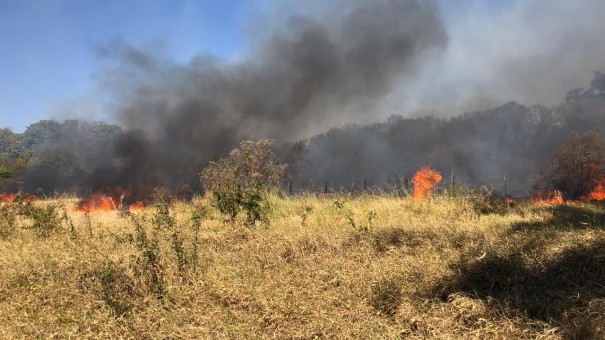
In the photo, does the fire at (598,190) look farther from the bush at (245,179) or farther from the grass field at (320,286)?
the bush at (245,179)

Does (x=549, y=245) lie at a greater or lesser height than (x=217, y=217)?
lesser

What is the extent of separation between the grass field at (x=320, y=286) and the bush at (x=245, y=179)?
1.46 m

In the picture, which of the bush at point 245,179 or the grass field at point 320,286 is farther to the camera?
the bush at point 245,179

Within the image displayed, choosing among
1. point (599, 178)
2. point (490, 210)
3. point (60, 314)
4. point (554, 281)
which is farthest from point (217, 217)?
point (599, 178)

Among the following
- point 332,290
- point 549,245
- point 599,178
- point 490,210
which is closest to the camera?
point 332,290

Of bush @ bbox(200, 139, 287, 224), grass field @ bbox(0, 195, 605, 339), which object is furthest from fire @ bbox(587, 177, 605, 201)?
bush @ bbox(200, 139, 287, 224)

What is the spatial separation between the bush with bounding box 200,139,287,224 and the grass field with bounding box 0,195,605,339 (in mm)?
1461

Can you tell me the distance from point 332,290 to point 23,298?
2.97 meters

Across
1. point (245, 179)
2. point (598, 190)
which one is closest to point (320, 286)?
point (245, 179)

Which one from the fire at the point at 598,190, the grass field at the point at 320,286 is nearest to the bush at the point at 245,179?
the grass field at the point at 320,286

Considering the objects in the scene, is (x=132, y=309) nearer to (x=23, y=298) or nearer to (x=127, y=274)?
(x=127, y=274)

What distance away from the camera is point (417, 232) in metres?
5.41

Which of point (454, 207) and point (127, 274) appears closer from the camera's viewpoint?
point (127, 274)

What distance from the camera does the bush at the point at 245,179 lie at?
704cm
